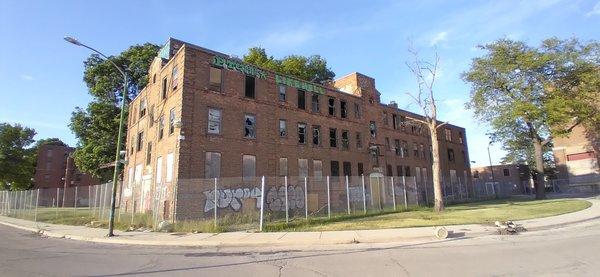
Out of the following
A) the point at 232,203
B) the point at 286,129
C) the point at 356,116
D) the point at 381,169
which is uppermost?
the point at 356,116

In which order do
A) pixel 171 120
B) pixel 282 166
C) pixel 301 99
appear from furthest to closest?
pixel 301 99
pixel 282 166
pixel 171 120

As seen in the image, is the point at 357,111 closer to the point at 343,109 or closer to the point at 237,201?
the point at 343,109

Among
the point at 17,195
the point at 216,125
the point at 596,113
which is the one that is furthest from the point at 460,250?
the point at 17,195

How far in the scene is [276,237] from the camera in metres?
15.3

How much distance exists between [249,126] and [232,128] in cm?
157

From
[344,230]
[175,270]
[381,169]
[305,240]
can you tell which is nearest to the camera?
[175,270]

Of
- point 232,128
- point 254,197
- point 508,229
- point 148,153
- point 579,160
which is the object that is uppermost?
point 579,160

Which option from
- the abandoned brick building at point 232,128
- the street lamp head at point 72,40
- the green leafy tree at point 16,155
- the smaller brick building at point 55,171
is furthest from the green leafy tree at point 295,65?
the smaller brick building at point 55,171

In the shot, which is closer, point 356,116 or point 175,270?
point 175,270

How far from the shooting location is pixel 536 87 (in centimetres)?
4084

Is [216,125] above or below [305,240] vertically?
above

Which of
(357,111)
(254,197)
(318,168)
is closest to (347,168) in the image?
(318,168)

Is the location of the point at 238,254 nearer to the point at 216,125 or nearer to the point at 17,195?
the point at 216,125

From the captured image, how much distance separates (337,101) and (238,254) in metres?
25.5
